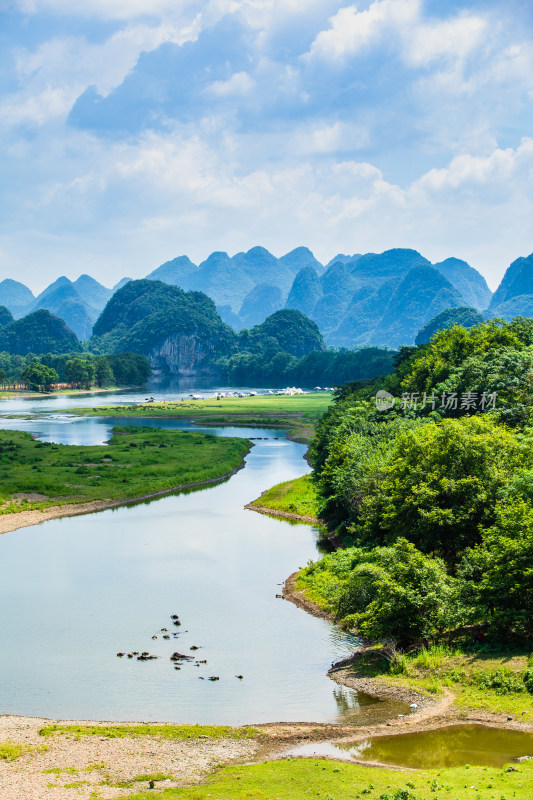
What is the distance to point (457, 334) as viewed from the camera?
6297cm

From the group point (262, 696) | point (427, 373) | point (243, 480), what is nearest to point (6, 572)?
point (262, 696)

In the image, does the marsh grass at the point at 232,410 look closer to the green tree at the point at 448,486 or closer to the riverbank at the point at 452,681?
the green tree at the point at 448,486

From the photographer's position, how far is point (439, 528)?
29328 millimetres

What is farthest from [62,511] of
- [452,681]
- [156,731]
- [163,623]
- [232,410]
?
[232,410]

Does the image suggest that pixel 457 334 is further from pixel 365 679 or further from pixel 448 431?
pixel 365 679

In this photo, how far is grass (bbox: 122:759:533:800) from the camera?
15805mm

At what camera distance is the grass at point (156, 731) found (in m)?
20.8

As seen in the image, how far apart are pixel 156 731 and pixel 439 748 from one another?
7.84 meters

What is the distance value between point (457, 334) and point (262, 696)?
44908mm

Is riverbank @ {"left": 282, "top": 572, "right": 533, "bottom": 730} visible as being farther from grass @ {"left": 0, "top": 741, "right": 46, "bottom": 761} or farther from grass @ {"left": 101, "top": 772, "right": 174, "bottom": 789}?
grass @ {"left": 0, "top": 741, "right": 46, "bottom": 761}

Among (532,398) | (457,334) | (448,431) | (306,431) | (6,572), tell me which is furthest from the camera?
(306,431)

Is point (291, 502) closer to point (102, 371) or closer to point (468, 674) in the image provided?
point (468, 674)

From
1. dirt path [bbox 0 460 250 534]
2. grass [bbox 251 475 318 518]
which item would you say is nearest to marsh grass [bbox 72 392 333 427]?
grass [bbox 251 475 318 518]

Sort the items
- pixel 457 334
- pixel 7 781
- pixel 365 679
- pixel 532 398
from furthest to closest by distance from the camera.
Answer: pixel 457 334
pixel 532 398
pixel 365 679
pixel 7 781
